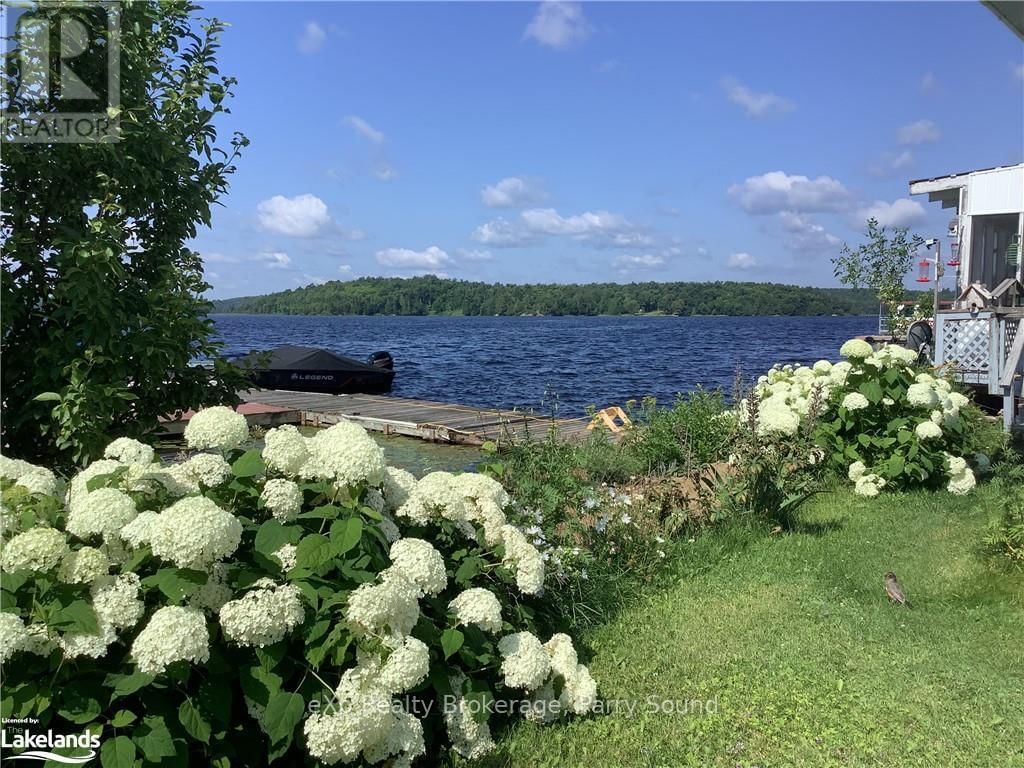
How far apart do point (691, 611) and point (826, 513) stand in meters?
2.90

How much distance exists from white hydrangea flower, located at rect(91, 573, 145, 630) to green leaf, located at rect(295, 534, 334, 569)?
1.82ft

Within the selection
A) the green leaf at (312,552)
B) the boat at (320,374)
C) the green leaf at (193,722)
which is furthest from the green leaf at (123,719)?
the boat at (320,374)

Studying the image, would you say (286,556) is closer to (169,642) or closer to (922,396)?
(169,642)

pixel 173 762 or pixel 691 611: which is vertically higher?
pixel 173 762

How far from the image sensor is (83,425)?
4102 mm

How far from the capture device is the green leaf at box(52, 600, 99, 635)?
239cm

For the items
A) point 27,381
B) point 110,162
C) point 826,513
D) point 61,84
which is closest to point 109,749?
point 27,381

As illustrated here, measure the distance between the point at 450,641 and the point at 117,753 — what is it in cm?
127

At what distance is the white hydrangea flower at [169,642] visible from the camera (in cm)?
238

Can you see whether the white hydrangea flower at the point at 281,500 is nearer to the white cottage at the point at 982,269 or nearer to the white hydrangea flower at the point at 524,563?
the white hydrangea flower at the point at 524,563

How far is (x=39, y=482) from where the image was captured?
291cm

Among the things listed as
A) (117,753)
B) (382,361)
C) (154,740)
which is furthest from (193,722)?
(382,361)

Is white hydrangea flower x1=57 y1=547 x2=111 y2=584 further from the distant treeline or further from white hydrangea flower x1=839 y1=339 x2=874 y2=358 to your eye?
the distant treeline

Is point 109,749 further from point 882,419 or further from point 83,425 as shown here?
point 882,419
